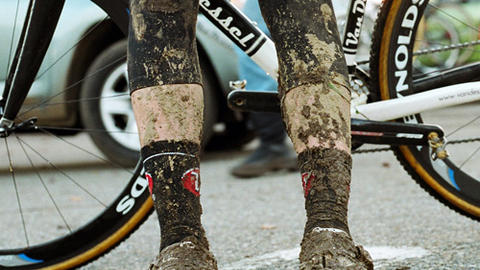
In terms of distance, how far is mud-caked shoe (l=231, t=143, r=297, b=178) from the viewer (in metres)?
4.90

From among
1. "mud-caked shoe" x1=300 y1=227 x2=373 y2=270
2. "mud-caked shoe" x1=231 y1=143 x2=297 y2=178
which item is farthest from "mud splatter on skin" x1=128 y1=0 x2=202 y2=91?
"mud-caked shoe" x1=231 y1=143 x2=297 y2=178

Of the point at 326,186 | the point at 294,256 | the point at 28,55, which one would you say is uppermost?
the point at 28,55

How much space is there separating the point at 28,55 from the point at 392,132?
1128 millimetres

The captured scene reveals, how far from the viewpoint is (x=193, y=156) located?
6.16 ft

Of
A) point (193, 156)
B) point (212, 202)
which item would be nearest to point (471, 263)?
point (193, 156)

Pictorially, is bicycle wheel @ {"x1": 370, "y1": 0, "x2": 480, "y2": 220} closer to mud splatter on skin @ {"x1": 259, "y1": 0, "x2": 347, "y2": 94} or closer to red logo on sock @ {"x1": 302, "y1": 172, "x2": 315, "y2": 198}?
mud splatter on skin @ {"x1": 259, "y1": 0, "x2": 347, "y2": 94}

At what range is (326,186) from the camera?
6.04ft

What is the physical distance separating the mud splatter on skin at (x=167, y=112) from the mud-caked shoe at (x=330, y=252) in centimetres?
36

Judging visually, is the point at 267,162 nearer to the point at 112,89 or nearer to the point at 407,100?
the point at 112,89

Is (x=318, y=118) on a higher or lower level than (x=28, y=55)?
lower

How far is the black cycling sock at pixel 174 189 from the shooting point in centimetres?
183

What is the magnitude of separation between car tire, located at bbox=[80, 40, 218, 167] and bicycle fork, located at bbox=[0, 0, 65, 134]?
2.55 meters

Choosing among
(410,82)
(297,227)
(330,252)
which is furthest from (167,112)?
(297,227)

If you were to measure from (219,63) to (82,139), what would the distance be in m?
2.54
